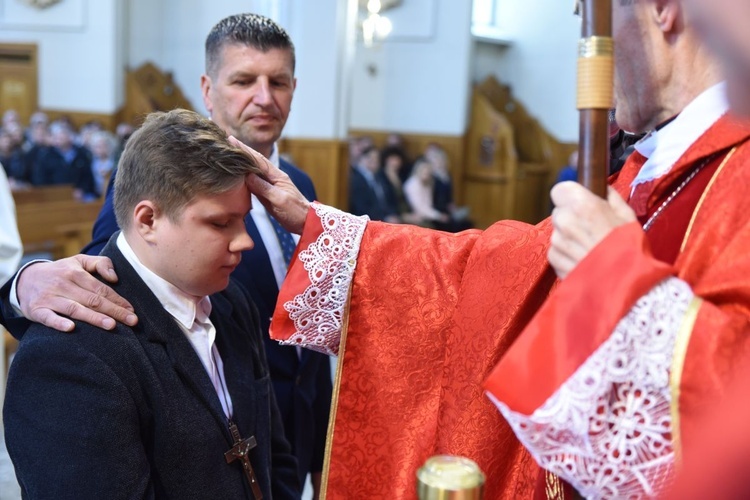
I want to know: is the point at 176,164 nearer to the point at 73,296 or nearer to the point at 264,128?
the point at 73,296

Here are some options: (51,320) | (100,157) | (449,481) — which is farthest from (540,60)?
(449,481)

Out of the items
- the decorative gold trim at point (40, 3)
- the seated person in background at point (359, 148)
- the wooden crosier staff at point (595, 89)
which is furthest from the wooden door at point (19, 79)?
the wooden crosier staff at point (595, 89)

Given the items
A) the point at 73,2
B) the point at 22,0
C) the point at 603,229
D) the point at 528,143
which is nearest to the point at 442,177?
the point at 528,143

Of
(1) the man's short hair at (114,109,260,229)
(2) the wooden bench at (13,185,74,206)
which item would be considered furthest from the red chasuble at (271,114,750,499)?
(2) the wooden bench at (13,185,74,206)

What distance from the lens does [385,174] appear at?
11125mm

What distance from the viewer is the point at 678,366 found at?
1112 mm

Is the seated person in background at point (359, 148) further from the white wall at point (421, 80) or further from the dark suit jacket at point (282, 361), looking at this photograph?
the dark suit jacket at point (282, 361)

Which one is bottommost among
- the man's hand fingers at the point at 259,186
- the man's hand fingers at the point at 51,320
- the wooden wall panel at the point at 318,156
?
the wooden wall panel at the point at 318,156

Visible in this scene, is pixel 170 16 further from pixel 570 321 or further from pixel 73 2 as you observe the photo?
pixel 570 321

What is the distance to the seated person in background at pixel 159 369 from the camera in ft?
4.81

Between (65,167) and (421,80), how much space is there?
5.62m

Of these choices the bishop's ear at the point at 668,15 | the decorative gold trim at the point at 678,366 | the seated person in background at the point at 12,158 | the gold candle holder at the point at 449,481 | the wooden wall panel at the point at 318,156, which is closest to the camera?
the gold candle holder at the point at 449,481

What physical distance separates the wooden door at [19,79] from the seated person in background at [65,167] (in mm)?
2550

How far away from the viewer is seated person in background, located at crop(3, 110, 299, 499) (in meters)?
1.47
